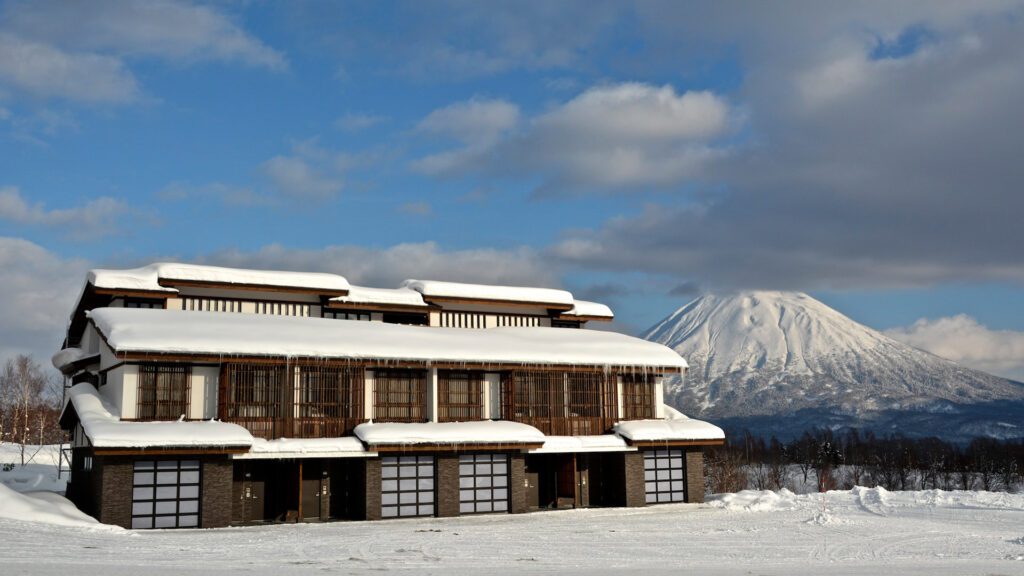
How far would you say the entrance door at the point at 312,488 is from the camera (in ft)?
110

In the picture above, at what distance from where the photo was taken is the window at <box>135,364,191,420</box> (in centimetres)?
3094

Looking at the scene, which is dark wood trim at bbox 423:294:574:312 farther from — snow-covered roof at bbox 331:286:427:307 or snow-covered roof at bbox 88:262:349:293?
snow-covered roof at bbox 88:262:349:293

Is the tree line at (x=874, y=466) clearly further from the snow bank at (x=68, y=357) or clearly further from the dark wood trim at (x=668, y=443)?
the snow bank at (x=68, y=357)

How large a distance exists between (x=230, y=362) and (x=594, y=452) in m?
15.3

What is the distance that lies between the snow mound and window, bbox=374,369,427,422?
12.9 m

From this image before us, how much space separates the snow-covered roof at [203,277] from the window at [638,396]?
12947 mm

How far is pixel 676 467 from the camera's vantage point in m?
40.0

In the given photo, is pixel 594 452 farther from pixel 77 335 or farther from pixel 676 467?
pixel 77 335

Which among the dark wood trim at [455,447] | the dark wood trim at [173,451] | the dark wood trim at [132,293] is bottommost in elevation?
the dark wood trim at [455,447]

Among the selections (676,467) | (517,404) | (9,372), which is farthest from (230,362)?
(9,372)

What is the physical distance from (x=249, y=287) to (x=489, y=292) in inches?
448

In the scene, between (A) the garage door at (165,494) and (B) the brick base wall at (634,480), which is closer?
(A) the garage door at (165,494)

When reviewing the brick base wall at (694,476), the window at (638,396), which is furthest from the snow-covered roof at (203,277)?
the brick base wall at (694,476)

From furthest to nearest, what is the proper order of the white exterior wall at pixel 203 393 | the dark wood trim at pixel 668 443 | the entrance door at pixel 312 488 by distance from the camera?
the dark wood trim at pixel 668 443 < the entrance door at pixel 312 488 < the white exterior wall at pixel 203 393
